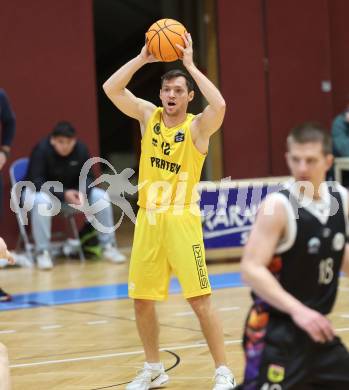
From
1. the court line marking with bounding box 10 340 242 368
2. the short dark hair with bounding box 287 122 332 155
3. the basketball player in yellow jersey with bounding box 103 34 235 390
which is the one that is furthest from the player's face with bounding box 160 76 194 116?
the short dark hair with bounding box 287 122 332 155

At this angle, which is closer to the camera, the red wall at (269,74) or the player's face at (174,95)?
the player's face at (174,95)

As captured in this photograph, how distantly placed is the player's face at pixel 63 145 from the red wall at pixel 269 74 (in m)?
2.97

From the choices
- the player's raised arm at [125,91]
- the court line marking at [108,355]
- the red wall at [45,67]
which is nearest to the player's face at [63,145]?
the red wall at [45,67]

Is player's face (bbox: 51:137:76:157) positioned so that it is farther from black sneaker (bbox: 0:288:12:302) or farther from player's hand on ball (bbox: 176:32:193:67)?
player's hand on ball (bbox: 176:32:193:67)

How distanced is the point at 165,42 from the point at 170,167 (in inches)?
32.7

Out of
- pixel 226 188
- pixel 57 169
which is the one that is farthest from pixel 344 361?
pixel 57 169

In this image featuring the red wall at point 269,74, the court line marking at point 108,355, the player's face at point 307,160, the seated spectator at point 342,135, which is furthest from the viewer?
the red wall at point 269,74

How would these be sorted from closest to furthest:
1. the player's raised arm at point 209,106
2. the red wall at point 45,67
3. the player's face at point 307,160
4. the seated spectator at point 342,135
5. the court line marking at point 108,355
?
the player's face at point 307,160
the player's raised arm at point 209,106
the court line marking at point 108,355
the red wall at point 45,67
the seated spectator at point 342,135

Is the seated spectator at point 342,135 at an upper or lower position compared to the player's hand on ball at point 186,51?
lower

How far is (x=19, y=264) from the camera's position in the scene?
11.8 meters

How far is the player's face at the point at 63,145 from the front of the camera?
11.4 m

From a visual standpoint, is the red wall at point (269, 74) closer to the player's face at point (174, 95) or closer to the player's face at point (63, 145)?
the player's face at point (63, 145)

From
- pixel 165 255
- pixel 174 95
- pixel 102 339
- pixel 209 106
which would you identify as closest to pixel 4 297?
pixel 102 339

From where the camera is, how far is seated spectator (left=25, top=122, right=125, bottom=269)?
11398mm
